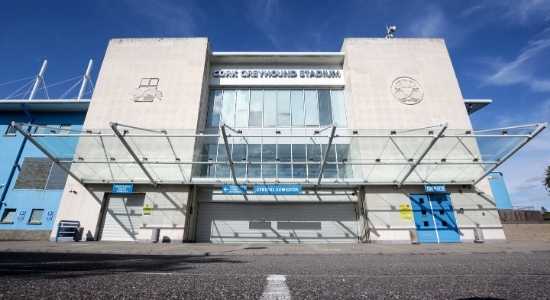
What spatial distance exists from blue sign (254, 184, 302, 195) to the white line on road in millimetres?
11617

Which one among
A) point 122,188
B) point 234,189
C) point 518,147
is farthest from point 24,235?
point 518,147

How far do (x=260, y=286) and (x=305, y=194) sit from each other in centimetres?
1449

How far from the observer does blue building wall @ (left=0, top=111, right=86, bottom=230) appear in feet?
58.4

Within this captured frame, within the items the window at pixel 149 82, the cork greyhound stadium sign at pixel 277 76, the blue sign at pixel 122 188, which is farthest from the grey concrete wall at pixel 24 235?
the cork greyhound stadium sign at pixel 277 76

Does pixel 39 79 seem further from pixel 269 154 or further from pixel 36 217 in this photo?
pixel 269 154

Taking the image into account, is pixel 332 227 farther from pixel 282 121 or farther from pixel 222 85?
pixel 222 85

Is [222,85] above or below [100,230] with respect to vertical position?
above

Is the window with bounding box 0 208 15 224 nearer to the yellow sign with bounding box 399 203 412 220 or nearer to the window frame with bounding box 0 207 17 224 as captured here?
the window frame with bounding box 0 207 17 224

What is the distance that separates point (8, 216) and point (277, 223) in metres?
20.5

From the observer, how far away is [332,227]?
53.2 feet

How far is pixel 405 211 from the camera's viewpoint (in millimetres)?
15445

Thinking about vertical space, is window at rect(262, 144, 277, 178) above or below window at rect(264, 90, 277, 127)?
below

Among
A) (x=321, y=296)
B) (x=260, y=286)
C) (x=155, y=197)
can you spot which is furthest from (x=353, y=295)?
(x=155, y=197)

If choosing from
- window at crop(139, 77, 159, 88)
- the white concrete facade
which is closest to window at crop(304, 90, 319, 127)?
the white concrete facade
